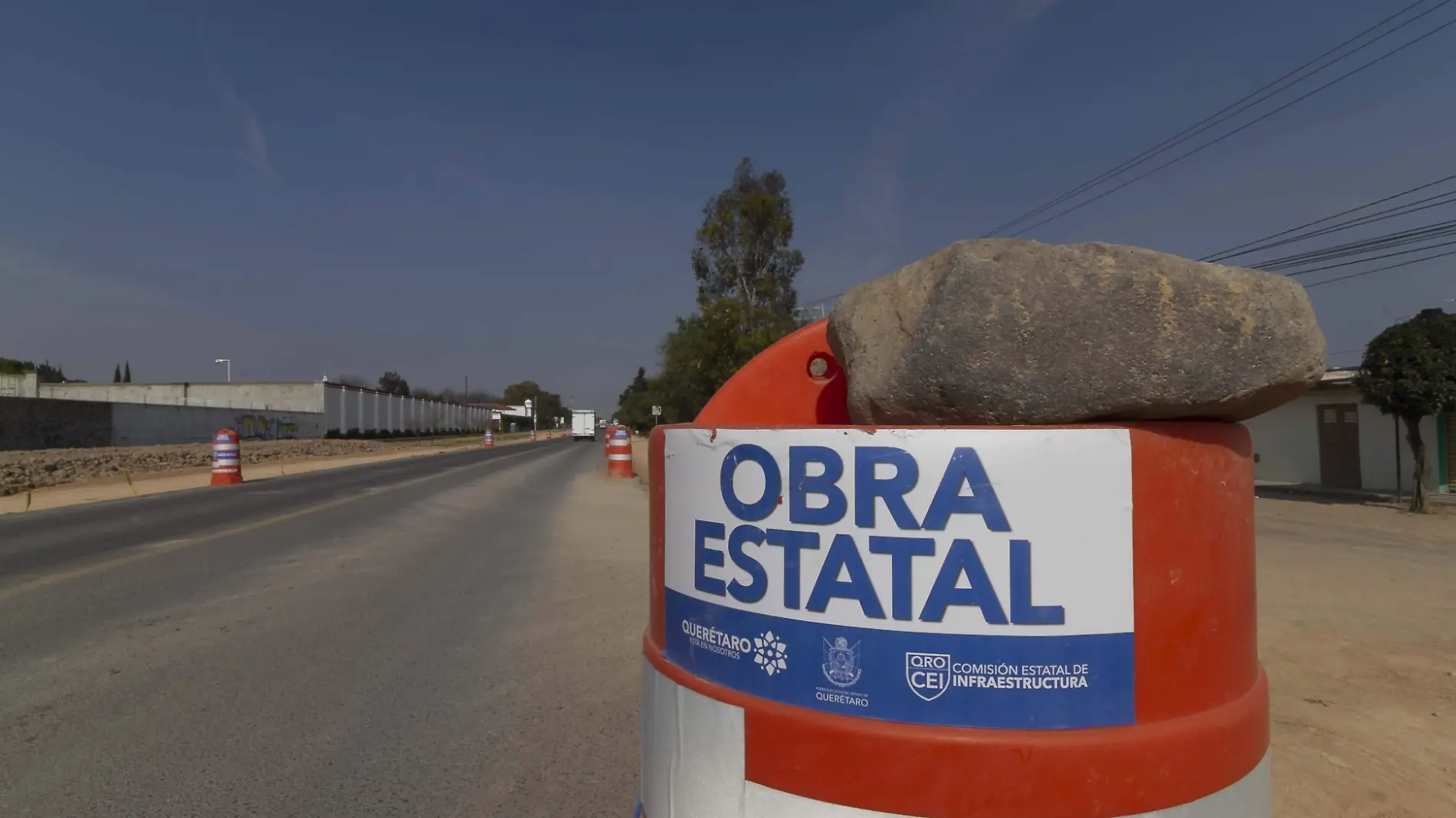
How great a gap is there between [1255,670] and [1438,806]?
7.03 ft

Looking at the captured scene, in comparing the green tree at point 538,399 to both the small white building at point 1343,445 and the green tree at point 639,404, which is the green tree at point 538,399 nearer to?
the green tree at point 639,404

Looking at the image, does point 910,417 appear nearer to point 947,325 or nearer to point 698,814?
point 947,325

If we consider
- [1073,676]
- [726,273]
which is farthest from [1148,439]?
[726,273]

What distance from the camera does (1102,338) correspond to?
1982mm

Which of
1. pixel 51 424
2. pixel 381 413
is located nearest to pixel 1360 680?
pixel 51 424

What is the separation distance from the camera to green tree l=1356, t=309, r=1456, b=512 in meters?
15.2

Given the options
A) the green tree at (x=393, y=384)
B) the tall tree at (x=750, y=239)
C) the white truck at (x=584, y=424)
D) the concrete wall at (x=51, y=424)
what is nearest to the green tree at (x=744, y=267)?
the tall tree at (x=750, y=239)

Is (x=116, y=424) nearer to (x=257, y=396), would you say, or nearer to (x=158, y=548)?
(x=257, y=396)

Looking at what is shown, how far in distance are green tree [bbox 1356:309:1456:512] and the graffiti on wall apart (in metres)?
54.4

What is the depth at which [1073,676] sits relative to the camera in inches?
74.7

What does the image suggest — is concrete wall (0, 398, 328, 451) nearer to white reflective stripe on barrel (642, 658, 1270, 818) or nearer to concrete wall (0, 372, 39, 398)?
concrete wall (0, 372, 39, 398)

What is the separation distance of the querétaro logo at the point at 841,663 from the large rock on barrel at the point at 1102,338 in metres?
0.63

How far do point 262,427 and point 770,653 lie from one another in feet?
197

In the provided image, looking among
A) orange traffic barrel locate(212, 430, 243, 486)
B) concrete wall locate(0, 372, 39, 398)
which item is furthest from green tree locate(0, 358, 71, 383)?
orange traffic barrel locate(212, 430, 243, 486)
